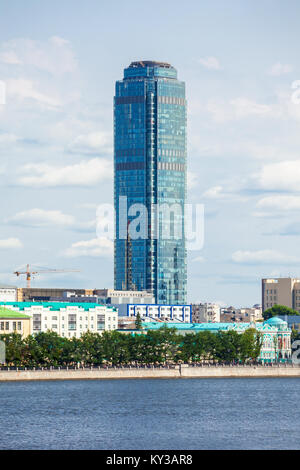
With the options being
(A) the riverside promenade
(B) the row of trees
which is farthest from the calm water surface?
(B) the row of trees

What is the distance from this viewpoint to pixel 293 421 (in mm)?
114500

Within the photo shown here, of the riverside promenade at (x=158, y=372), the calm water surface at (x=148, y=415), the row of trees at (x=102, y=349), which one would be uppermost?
the row of trees at (x=102, y=349)

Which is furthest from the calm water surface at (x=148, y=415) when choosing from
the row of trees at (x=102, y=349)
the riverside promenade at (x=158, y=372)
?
the row of trees at (x=102, y=349)

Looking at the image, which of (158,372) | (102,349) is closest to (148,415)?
(158,372)

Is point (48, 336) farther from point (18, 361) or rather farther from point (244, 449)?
point (244, 449)

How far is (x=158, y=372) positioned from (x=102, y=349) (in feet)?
33.9

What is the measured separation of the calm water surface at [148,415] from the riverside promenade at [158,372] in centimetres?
334

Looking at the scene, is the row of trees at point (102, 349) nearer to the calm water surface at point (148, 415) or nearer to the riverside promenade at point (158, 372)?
the riverside promenade at point (158, 372)

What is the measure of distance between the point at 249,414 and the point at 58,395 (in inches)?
1227

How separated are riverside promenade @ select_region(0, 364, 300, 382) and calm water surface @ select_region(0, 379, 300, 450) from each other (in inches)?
131

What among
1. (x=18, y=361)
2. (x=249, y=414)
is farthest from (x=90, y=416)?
(x=18, y=361)

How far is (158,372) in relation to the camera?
18250cm

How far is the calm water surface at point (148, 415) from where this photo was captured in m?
97.9

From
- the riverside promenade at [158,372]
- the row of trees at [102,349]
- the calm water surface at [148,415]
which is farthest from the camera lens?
the row of trees at [102,349]
